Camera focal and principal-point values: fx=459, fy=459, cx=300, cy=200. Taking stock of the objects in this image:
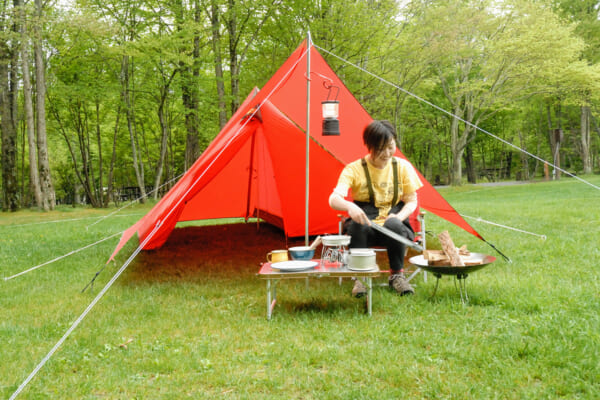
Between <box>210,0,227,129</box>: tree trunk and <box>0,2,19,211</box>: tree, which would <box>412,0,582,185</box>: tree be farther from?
<box>0,2,19,211</box>: tree

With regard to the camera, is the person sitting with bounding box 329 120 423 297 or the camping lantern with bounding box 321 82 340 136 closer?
the person sitting with bounding box 329 120 423 297

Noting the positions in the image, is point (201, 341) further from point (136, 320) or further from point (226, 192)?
point (226, 192)

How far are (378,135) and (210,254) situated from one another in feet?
8.76

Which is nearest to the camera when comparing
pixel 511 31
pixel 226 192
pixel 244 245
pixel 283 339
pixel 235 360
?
pixel 235 360

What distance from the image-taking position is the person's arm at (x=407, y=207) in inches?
123

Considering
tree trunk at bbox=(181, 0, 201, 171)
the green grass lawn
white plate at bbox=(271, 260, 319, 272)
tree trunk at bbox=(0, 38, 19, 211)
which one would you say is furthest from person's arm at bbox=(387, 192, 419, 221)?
tree trunk at bbox=(0, 38, 19, 211)

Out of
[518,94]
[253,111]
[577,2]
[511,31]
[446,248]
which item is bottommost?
[446,248]

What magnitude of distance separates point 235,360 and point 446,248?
1.34 metres

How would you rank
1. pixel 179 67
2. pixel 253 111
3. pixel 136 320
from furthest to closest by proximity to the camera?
pixel 179 67, pixel 253 111, pixel 136 320

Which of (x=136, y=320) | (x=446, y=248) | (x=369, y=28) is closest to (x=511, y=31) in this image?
(x=369, y=28)

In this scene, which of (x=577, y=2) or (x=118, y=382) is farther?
(x=577, y=2)

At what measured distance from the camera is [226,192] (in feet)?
21.5

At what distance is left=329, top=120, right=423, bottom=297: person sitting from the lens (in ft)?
10.0

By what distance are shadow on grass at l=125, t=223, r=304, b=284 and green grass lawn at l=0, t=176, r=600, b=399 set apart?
5cm
